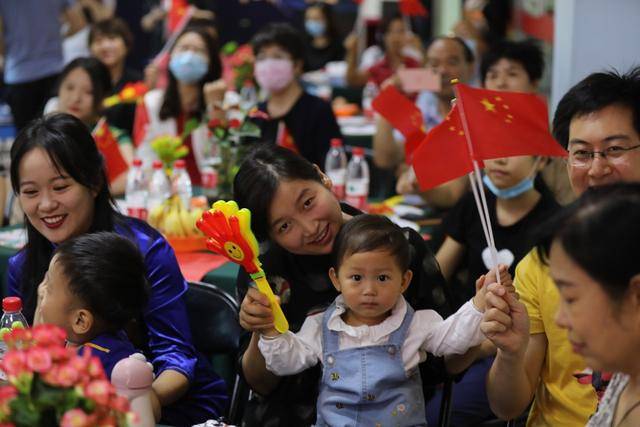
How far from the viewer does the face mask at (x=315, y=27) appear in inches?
338

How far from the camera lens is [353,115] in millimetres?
6883

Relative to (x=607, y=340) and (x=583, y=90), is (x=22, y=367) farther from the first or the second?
(x=583, y=90)

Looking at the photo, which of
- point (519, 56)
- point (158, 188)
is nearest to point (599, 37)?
point (519, 56)

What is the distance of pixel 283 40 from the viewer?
4.89 meters

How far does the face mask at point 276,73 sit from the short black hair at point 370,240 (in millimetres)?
2724

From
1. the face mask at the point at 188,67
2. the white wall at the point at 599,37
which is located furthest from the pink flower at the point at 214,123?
the white wall at the point at 599,37

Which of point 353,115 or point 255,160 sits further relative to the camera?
point 353,115

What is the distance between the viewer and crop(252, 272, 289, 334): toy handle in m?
1.96

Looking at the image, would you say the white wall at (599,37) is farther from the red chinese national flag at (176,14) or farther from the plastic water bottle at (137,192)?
the red chinese national flag at (176,14)

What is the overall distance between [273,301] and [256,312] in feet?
0.14

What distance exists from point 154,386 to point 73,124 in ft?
2.40

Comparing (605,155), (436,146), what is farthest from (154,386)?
(605,155)

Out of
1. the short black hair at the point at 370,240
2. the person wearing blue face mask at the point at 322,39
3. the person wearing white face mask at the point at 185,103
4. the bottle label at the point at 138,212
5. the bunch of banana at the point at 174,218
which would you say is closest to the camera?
the short black hair at the point at 370,240

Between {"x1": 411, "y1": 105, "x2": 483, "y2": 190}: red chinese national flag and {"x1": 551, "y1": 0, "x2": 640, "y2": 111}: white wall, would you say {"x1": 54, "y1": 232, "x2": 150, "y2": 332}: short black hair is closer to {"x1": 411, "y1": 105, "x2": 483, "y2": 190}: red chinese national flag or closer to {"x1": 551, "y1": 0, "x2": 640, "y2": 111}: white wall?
{"x1": 411, "y1": 105, "x2": 483, "y2": 190}: red chinese national flag
